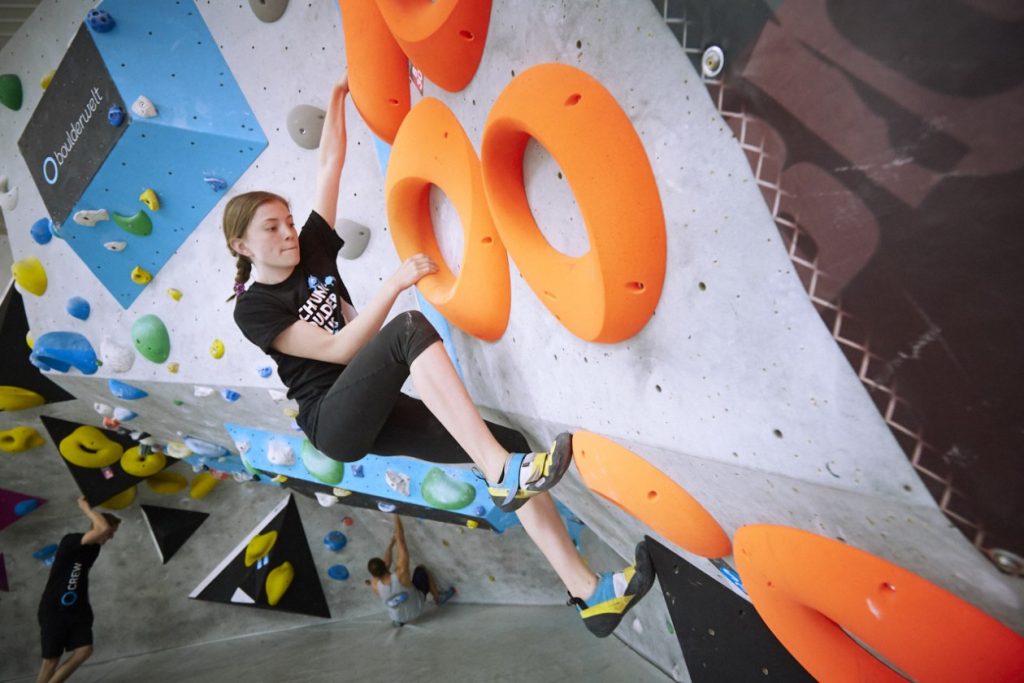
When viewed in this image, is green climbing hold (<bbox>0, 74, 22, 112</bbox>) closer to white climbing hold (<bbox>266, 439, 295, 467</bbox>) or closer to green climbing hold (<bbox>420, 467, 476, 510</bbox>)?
white climbing hold (<bbox>266, 439, 295, 467</bbox>)

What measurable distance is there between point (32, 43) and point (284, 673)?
9.79 feet

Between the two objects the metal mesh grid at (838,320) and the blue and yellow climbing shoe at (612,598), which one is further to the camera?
the blue and yellow climbing shoe at (612,598)

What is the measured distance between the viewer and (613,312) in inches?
44.8

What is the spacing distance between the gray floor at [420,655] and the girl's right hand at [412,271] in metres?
1.94

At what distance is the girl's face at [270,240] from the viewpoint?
1561 mm

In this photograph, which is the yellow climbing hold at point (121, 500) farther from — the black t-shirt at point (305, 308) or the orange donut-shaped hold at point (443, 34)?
the orange donut-shaped hold at point (443, 34)

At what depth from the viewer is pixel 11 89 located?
2.42 meters

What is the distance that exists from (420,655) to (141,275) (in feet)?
7.64

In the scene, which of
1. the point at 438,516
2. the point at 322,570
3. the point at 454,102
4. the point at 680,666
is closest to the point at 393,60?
the point at 454,102

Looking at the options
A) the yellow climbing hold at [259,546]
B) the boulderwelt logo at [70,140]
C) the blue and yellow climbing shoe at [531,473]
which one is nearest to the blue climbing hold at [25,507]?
the yellow climbing hold at [259,546]

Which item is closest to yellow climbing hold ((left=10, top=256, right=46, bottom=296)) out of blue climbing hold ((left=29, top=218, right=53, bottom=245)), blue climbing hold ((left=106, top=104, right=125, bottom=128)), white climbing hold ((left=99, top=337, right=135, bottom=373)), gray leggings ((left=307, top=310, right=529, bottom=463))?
blue climbing hold ((left=29, top=218, right=53, bottom=245))

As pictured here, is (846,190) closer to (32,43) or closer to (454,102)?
(454,102)

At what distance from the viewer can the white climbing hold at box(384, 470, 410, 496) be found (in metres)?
2.64

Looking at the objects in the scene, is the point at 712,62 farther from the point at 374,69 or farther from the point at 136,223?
the point at 136,223
